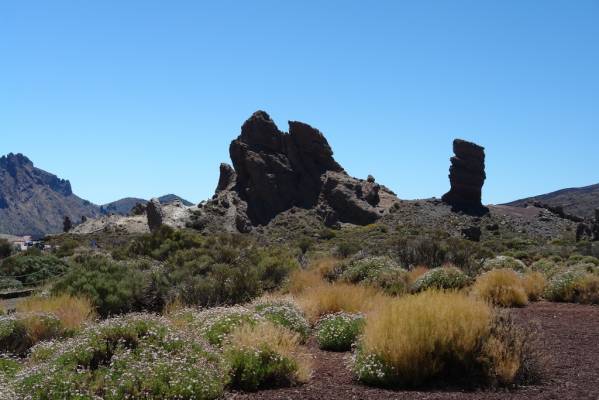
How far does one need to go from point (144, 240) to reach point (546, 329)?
2159cm

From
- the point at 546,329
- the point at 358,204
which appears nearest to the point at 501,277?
the point at 546,329

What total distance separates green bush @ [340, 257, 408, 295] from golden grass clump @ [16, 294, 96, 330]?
8.07 metres

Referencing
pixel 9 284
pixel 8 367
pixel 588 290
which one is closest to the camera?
pixel 8 367

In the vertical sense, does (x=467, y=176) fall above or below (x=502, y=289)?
above

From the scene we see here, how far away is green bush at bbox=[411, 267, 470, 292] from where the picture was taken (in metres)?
17.9

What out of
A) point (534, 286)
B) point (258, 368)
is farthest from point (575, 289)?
point (258, 368)

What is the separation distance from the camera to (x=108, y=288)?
16672mm

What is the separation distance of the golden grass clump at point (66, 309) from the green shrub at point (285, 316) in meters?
3.66

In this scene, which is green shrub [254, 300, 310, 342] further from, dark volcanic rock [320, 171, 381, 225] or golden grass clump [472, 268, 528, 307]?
dark volcanic rock [320, 171, 381, 225]

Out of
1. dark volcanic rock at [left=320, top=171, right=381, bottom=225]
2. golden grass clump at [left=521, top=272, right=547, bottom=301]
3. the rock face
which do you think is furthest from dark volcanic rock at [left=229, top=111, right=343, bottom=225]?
golden grass clump at [left=521, top=272, right=547, bottom=301]

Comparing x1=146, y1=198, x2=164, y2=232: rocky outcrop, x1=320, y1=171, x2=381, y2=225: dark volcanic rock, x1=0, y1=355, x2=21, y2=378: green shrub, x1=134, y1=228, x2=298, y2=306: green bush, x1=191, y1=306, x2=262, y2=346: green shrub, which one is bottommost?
x1=0, y1=355, x2=21, y2=378: green shrub

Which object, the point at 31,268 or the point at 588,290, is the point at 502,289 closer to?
the point at 588,290

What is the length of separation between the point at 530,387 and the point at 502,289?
9.77 m

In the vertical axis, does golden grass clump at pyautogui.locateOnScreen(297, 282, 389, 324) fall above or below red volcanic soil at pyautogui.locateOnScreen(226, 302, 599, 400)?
above
